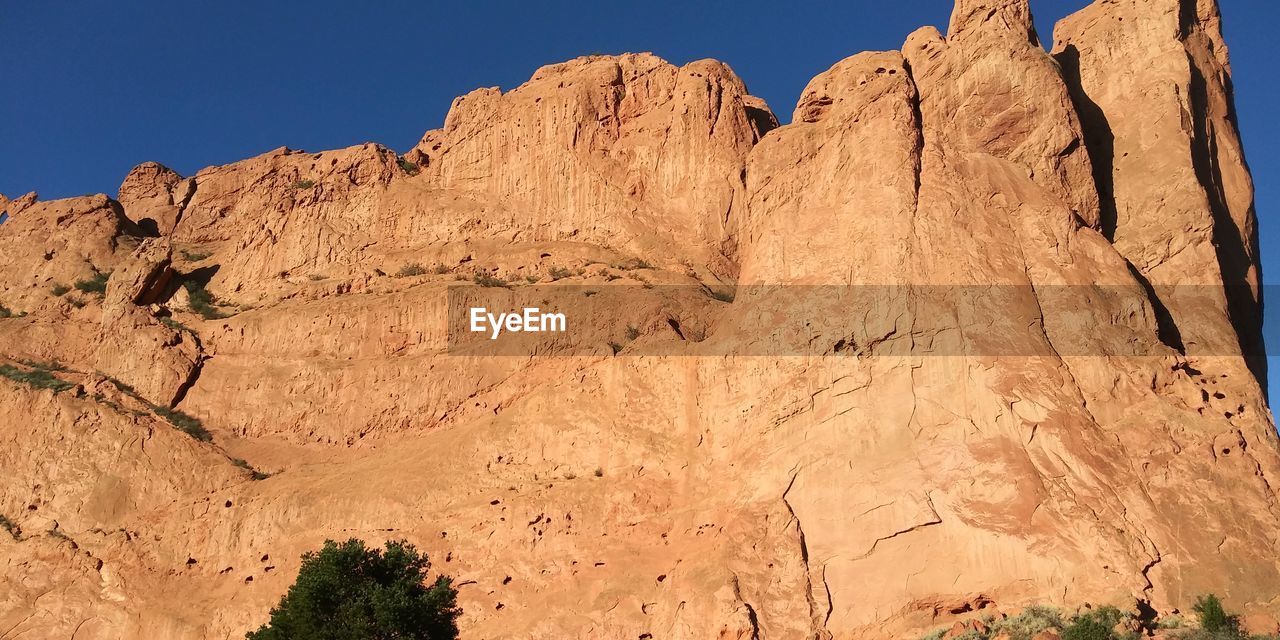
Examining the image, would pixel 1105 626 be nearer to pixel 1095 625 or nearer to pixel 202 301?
pixel 1095 625

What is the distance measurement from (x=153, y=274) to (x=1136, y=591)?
28.4 metres

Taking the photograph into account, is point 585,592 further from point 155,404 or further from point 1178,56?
point 1178,56

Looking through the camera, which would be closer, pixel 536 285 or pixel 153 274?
pixel 536 285

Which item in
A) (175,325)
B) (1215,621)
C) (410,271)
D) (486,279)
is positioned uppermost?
(410,271)

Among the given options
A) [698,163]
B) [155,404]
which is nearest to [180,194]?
[155,404]

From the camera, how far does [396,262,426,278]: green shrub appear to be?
32.8 metres

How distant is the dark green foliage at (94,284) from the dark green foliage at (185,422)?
7.80 metres

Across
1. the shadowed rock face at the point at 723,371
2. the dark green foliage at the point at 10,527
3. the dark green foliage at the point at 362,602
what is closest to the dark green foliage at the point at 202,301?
the shadowed rock face at the point at 723,371

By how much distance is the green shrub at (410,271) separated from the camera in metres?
32.8

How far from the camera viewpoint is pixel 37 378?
1244 inches

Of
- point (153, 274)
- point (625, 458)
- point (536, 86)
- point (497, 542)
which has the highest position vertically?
point (536, 86)

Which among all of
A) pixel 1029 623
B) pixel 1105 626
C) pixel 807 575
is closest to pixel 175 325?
pixel 807 575

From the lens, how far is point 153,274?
3428 centimetres

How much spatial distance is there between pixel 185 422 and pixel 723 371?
15.1 meters
